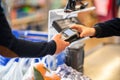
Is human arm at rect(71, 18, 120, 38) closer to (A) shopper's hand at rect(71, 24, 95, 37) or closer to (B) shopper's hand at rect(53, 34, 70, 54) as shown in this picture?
(A) shopper's hand at rect(71, 24, 95, 37)

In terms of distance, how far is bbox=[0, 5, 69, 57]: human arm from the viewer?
3.20 feet

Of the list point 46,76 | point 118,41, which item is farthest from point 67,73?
point 118,41

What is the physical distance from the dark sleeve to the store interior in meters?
0.09

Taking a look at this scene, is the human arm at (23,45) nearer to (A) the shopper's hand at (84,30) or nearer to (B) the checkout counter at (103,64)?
(A) the shopper's hand at (84,30)

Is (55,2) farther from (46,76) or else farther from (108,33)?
(46,76)

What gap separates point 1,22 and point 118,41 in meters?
1.49

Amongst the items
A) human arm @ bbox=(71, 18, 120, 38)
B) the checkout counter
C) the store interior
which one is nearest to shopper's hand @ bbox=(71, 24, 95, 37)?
human arm @ bbox=(71, 18, 120, 38)

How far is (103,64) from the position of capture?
158cm

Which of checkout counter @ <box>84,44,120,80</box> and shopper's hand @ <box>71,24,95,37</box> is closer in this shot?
shopper's hand @ <box>71,24,95,37</box>

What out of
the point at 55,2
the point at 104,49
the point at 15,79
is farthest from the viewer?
the point at 55,2

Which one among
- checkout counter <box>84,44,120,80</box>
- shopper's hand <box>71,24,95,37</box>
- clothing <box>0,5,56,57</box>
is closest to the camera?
clothing <box>0,5,56,57</box>

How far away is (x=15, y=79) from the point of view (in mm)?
1133

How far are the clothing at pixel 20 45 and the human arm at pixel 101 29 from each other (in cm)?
22

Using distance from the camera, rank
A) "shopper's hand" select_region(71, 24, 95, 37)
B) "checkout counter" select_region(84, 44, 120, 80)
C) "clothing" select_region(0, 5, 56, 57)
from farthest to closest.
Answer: "checkout counter" select_region(84, 44, 120, 80) < "shopper's hand" select_region(71, 24, 95, 37) < "clothing" select_region(0, 5, 56, 57)
